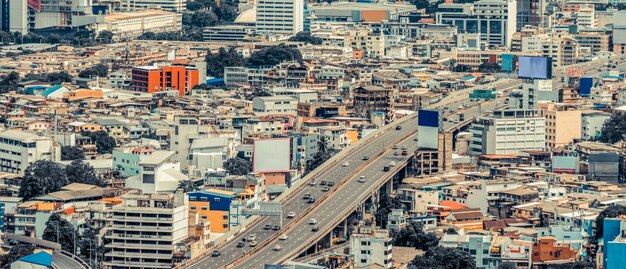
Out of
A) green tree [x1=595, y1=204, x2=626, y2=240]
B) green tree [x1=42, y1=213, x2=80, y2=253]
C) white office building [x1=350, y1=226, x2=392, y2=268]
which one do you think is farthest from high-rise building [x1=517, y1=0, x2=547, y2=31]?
white office building [x1=350, y1=226, x2=392, y2=268]

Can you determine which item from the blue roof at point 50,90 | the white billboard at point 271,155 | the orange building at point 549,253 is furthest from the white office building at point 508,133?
the blue roof at point 50,90

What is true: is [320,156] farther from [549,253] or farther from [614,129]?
[549,253]

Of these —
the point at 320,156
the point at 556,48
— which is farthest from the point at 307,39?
the point at 320,156

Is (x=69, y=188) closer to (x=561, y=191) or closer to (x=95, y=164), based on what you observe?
(x=95, y=164)

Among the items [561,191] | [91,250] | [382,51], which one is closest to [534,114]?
[561,191]

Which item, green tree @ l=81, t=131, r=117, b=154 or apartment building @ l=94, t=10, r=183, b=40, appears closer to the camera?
green tree @ l=81, t=131, r=117, b=154

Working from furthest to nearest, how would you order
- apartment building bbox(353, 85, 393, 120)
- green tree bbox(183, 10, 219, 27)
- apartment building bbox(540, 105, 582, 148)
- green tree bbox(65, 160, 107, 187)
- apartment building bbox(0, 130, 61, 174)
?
1. green tree bbox(183, 10, 219, 27)
2. apartment building bbox(353, 85, 393, 120)
3. apartment building bbox(540, 105, 582, 148)
4. apartment building bbox(0, 130, 61, 174)
5. green tree bbox(65, 160, 107, 187)

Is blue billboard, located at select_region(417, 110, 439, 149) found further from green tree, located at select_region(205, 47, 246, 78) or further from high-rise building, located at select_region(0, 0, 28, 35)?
high-rise building, located at select_region(0, 0, 28, 35)
